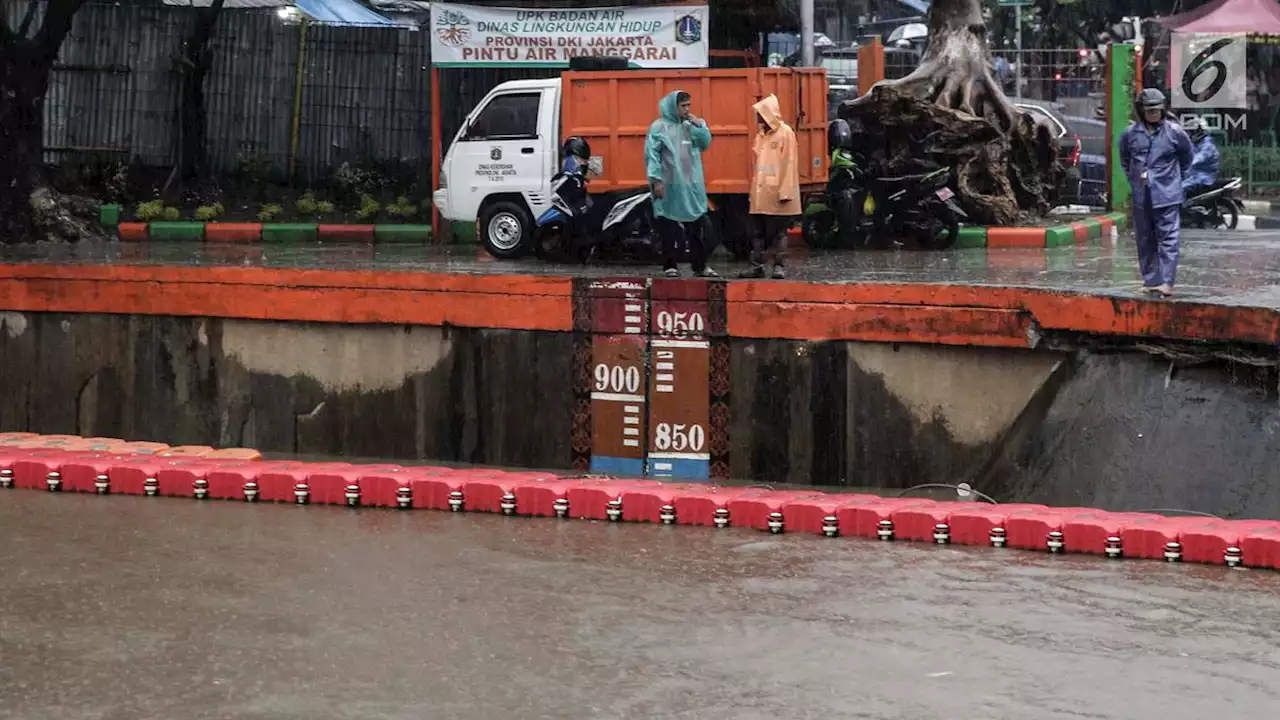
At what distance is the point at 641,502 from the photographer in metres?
9.91

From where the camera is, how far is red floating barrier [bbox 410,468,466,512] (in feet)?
33.6

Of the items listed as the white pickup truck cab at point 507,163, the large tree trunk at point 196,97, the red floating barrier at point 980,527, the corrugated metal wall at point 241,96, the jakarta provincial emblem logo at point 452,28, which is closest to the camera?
the red floating barrier at point 980,527

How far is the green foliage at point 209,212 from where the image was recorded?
20.5 m

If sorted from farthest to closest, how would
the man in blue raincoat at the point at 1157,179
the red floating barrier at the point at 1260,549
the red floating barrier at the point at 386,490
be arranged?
1. the man in blue raincoat at the point at 1157,179
2. the red floating barrier at the point at 386,490
3. the red floating barrier at the point at 1260,549

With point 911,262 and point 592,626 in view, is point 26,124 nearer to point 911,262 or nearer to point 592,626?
point 911,262

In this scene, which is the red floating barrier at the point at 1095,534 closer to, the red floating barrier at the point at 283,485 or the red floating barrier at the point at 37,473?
the red floating barrier at the point at 283,485

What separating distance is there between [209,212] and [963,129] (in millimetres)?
8309

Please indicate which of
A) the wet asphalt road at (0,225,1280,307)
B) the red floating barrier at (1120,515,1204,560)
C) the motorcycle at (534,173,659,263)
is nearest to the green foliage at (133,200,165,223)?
the wet asphalt road at (0,225,1280,307)

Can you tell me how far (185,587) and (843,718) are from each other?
337cm

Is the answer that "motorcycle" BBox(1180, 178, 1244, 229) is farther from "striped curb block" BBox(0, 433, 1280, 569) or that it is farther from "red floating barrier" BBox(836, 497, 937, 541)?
"red floating barrier" BBox(836, 497, 937, 541)

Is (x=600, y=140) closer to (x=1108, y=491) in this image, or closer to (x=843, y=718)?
(x=1108, y=491)

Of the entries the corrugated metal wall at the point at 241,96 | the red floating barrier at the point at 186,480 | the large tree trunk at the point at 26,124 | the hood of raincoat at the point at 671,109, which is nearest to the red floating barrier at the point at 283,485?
the red floating barrier at the point at 186,480

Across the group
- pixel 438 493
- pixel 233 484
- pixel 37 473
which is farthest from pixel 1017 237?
pixel 37 473

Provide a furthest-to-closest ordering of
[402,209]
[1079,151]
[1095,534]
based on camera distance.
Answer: [1079,151] < [402,209] < [1095,534]
